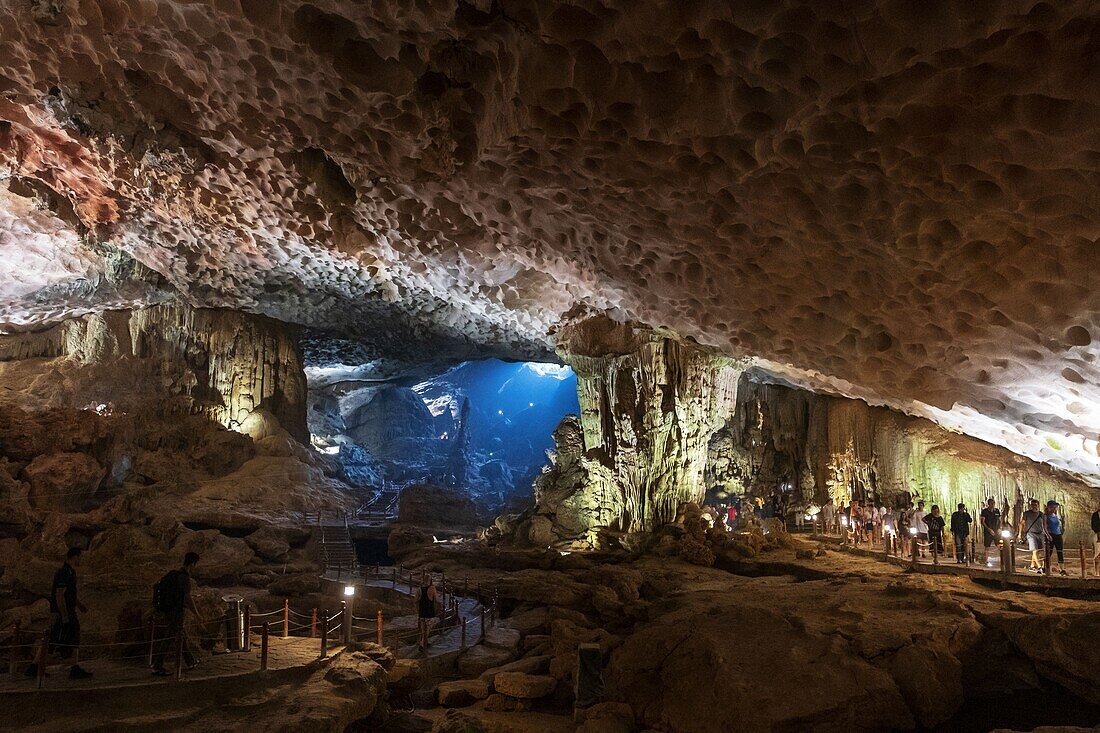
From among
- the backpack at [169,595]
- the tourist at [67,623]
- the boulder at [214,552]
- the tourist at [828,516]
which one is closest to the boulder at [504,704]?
the backpack at [169,595]

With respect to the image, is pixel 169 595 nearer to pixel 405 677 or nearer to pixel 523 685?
pixel 405 677

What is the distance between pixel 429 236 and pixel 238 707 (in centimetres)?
769

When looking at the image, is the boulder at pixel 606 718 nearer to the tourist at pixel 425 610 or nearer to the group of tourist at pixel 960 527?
the tourist at pixel 425 610

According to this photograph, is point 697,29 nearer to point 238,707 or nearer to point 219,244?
point 238,707

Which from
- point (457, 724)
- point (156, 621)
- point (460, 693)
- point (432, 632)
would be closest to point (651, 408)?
point (432, 632)

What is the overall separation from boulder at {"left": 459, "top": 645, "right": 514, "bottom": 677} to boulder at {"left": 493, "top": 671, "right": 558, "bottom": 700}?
65 cm

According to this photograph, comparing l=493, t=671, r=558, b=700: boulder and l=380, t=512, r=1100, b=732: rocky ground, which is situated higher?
l=380, t=512, r=1100, b=732: rocky ground

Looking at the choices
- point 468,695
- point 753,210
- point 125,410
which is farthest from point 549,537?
point 753,210

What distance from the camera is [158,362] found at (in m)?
20.9

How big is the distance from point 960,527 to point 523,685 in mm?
8078

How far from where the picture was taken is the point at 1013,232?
5988mm

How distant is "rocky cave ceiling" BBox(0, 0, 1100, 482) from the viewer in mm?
5082

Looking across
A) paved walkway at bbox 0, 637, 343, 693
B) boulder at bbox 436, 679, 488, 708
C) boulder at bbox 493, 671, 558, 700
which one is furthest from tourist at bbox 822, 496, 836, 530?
paved walkway at bbox 0, 637, 343, 693

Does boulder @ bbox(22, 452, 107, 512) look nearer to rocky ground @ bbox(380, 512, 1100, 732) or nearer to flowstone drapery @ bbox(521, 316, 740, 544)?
flowstone drapery @ bbox(521, 316, 740, 544)
